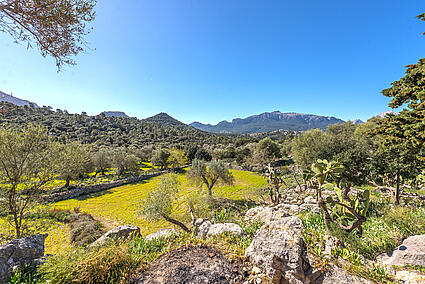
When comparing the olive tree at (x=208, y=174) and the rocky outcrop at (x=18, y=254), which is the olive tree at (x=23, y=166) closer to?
the rocky outcrop at (x=18, y=254)

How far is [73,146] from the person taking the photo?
1113 cm

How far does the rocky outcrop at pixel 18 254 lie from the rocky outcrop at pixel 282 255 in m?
7.41

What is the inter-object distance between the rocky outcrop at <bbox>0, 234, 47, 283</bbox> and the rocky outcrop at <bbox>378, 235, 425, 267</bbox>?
10843mm

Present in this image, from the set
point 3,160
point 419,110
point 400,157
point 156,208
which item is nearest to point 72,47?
point 3,160

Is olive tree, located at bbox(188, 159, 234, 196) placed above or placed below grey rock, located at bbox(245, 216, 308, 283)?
below

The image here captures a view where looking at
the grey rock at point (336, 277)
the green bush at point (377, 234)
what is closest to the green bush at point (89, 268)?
the grey rock at point (336, 277)

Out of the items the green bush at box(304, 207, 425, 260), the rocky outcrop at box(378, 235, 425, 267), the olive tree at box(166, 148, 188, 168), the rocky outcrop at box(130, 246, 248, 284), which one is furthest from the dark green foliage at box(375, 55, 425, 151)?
the olive tree at box(166, 148, 188, 168)

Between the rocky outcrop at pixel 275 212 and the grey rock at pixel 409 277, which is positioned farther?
the rocky outcrop at pixel 275 212

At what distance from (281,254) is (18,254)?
8417 mm

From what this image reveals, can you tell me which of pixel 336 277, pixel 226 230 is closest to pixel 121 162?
pixel 226 230

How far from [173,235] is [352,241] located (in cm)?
657

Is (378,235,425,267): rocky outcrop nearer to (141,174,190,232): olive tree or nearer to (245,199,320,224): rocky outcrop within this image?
(245,199,320,224): rocky outcrop

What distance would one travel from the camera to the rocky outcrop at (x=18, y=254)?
4.40m

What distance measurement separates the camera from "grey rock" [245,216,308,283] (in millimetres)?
3623
